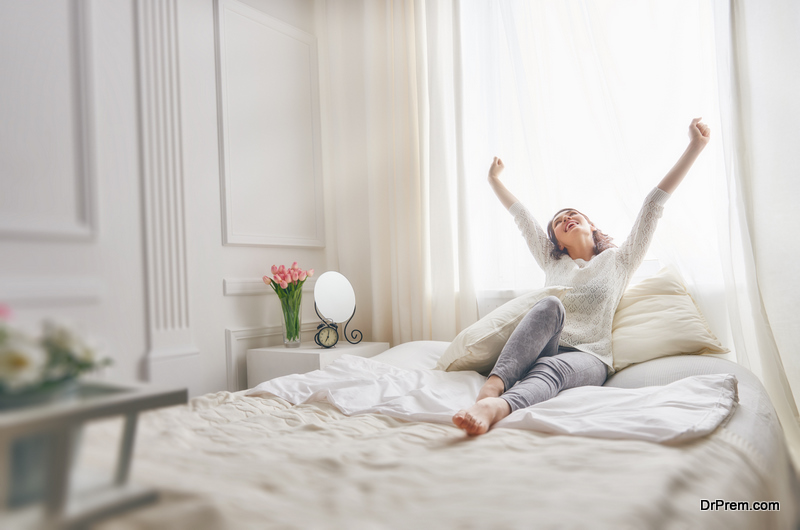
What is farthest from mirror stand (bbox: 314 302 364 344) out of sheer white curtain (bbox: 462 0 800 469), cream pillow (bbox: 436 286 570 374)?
cream pillow (bbox: 436 286 570 374)

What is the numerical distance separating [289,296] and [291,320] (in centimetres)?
11

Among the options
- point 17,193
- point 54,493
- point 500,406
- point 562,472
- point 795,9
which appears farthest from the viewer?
point 795,9

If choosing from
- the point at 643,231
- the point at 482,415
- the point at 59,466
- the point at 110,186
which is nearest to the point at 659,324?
the point at 643,231

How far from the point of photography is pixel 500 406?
3.67 ft

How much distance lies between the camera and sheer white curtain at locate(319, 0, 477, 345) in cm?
239

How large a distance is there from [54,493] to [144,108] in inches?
43.4

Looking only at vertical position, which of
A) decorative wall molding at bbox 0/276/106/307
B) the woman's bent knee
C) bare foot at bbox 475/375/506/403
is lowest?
bare foot at bbox 475/375/506/403

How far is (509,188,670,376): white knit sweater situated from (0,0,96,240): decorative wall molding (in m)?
1.45

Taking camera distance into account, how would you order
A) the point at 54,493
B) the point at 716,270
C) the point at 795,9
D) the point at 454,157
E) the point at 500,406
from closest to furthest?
the point at 54,493, the point at 500,406, the point at 795,9, the point at 716,270, the point at 454,157

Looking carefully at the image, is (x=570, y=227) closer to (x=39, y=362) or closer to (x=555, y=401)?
(x=555, y=401)

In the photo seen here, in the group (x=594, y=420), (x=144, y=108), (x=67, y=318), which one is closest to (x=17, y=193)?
(x=144, y=108)

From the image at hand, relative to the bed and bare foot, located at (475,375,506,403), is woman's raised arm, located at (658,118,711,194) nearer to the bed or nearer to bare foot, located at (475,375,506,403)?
the bed

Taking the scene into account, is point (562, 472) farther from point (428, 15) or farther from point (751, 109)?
point (428, 15)

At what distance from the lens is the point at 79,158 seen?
77cm
